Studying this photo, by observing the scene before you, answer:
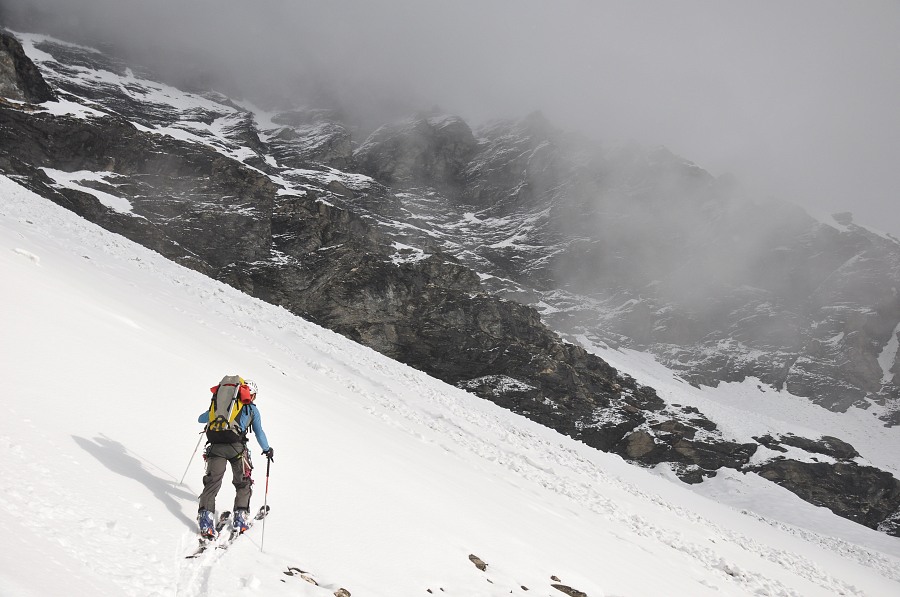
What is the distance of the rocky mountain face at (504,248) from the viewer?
6019cm

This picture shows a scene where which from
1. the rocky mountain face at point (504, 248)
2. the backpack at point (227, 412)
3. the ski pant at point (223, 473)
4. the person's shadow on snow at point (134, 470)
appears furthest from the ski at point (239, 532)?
the rocky mountain face at point (504, 248)

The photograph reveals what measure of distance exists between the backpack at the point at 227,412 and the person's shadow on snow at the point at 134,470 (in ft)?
2.14

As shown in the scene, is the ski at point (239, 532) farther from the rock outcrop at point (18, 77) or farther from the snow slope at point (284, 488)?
the rock outcrop at point (18, 77)

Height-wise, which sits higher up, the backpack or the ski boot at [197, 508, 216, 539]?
the backpack

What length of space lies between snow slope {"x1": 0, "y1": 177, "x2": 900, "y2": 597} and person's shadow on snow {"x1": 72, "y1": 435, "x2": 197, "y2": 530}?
2 cm

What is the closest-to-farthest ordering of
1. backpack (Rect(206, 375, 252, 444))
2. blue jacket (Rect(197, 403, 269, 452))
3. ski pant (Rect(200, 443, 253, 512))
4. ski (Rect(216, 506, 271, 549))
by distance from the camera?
ski (Rect(216, 506, 271, 549)) < ski pant (Rect(200, 443, 253, 512)) < backpack (Rect(206, 375, 252, 444)) < blue jacket (Rect(197, 403, 269, 452))

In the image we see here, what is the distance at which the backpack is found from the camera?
17.8 ft

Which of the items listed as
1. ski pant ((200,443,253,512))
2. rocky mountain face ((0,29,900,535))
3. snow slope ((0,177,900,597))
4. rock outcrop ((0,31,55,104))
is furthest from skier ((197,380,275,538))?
rock outcrop ((0,31,55,104))

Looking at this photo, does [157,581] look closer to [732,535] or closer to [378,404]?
[378,404]

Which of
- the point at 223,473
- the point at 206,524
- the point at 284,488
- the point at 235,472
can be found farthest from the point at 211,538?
the point at 284,488

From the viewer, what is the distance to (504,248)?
127 metres

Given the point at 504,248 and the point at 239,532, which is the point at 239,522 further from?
the point at 504,248

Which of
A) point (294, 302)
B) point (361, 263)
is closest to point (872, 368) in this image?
point (361, 263)

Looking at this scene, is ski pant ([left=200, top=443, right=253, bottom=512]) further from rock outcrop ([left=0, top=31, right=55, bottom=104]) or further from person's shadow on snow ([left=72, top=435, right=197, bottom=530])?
rock outcrop ([left=0, top=31, right=55, bottom=104])
